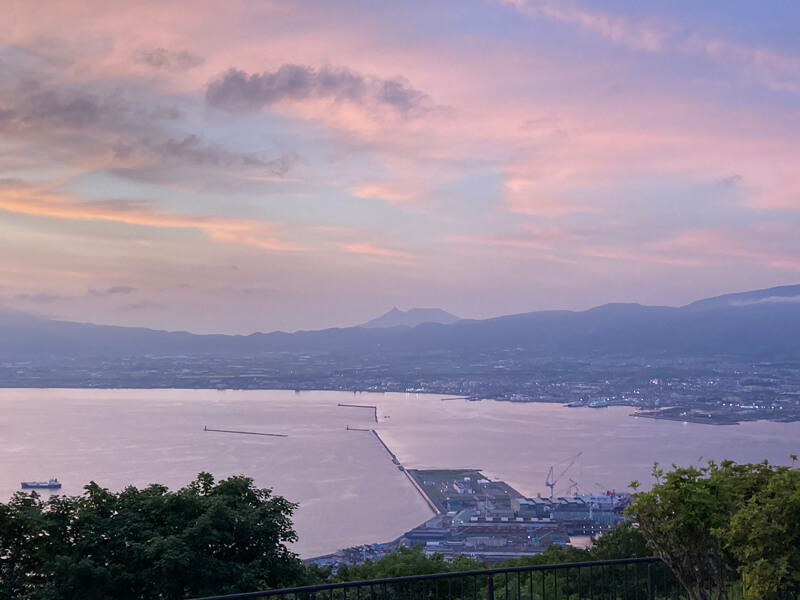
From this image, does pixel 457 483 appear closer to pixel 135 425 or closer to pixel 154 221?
pixel 154 221

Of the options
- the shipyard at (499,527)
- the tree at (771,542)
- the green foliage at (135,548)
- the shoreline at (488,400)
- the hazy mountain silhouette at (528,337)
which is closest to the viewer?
the tree at (771,542)

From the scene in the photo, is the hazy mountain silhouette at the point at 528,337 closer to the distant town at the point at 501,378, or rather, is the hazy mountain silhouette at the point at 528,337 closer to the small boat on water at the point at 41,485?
the distant town at the point at 501,378

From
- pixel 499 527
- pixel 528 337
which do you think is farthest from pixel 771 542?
pixel 528 337

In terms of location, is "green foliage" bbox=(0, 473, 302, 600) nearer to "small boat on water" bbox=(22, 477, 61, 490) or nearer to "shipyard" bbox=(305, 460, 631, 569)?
"shipyard" bbox=(305, 460, 631, 569)

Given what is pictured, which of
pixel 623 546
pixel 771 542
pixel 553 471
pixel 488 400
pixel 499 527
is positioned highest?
pixel 771 542

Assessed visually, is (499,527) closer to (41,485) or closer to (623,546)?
(623,546)

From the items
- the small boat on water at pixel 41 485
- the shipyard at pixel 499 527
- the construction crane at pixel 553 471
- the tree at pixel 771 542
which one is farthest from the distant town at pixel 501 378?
the tree at pixel 771 542

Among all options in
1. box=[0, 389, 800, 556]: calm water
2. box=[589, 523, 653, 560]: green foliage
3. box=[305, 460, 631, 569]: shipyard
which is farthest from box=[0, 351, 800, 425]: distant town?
box=[589, 523, 653, 560]: green foliage
